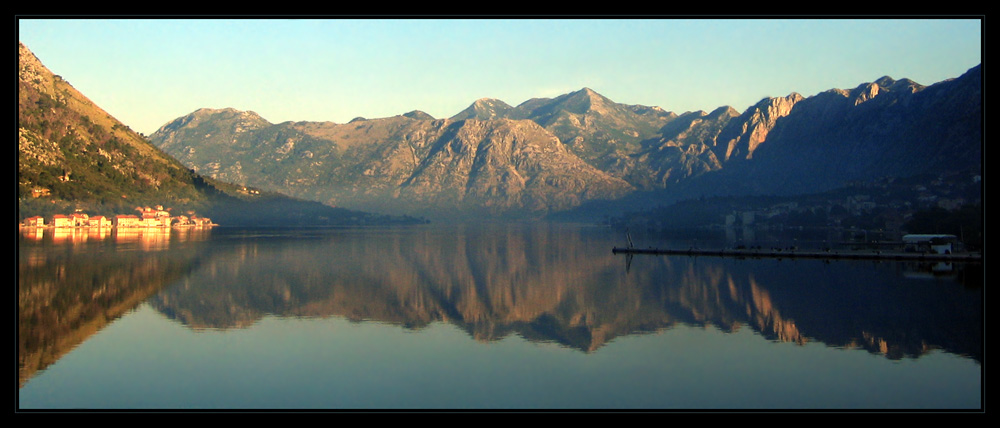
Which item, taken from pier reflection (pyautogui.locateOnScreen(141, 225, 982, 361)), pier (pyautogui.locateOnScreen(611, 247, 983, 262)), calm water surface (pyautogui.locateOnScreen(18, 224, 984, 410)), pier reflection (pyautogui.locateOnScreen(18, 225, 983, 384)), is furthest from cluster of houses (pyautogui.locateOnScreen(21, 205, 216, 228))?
pier (pyautogui.locateOnScreen(611, 247, 983, 262))

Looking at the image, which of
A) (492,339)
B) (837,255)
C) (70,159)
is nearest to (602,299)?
(492,339)

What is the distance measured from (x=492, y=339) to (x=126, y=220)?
149 meters

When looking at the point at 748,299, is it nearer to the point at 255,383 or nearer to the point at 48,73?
the point at 255,383

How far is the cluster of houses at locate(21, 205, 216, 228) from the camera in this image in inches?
5669

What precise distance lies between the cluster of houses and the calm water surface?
81.8 metres

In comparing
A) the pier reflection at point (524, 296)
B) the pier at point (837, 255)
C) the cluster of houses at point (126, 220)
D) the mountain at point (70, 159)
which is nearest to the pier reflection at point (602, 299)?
the pier reflection at point (524, 296)

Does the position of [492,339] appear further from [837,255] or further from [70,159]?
[70,159]

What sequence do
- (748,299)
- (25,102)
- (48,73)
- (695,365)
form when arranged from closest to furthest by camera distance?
1. (695,365)
2. (748,299)
3. (25,102)
4. (48,73)

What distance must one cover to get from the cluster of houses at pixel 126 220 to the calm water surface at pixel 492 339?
8175 cm

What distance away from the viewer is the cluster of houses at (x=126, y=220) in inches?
5669

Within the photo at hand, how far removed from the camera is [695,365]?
107ft

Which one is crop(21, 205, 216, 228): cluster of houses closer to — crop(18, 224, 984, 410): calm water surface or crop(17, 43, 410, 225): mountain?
crop(17, 43, 410, 225): mountain

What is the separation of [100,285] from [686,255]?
67808 mm
